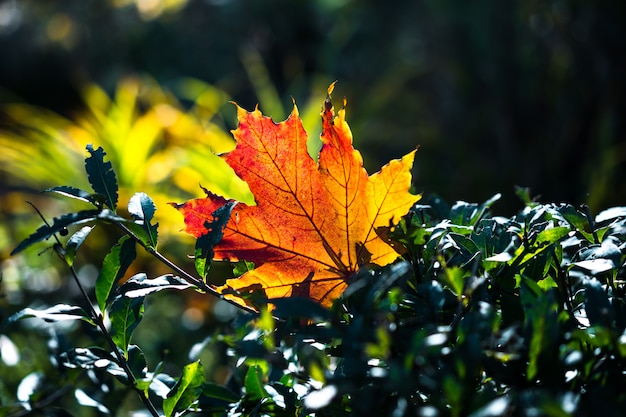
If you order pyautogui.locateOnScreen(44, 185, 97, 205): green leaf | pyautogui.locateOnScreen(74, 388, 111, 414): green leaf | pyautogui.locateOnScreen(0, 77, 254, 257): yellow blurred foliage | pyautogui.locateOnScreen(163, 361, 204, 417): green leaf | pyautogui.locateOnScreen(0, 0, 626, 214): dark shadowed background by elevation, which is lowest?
pyautogui.locateOnScreen(163, 361, 204, 417): green leaf

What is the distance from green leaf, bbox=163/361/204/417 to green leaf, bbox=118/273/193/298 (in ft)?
0.26

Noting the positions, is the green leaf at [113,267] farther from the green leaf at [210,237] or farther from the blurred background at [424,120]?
the blurred background at [424,120]

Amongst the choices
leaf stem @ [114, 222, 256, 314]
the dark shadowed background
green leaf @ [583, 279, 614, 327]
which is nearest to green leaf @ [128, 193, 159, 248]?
leaf stem @ [114, 222, 256, 314]

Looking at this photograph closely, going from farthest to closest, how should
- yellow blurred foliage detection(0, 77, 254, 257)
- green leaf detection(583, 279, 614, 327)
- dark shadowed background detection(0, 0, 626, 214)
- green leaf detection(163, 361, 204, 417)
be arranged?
dark shadowed background detection(0, 0, 626, 214)
yellow blurred foliage detection(0, 77, 254, 257)
green leaf detection(163, 361, 204, 417)
green leaf detection(583, 279, 614, 327)

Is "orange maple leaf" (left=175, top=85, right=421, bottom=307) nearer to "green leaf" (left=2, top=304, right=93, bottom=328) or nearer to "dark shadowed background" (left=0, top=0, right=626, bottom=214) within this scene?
"green leaf" (left=2, top=304, right=93, bottom=328)

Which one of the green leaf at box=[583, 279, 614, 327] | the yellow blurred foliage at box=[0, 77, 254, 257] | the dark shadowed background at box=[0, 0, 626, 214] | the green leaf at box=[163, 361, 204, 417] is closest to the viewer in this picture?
the green leaf at box=[583, 279, 614, 327]

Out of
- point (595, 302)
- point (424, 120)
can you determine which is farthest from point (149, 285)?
point (424, 120)

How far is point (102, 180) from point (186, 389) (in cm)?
17

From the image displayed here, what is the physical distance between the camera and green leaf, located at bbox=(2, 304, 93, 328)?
436mm

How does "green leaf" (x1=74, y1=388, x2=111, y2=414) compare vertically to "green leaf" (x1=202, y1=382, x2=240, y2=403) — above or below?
below

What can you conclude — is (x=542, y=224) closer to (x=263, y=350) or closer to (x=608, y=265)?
(x=608, y=265)

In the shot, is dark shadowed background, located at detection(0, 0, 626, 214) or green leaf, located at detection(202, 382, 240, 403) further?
dark shadowed background, located at detection(0, 0, 626, 214)

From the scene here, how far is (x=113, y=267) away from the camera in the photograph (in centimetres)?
49

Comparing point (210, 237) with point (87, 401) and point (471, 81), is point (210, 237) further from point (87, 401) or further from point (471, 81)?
point (471, 81)
